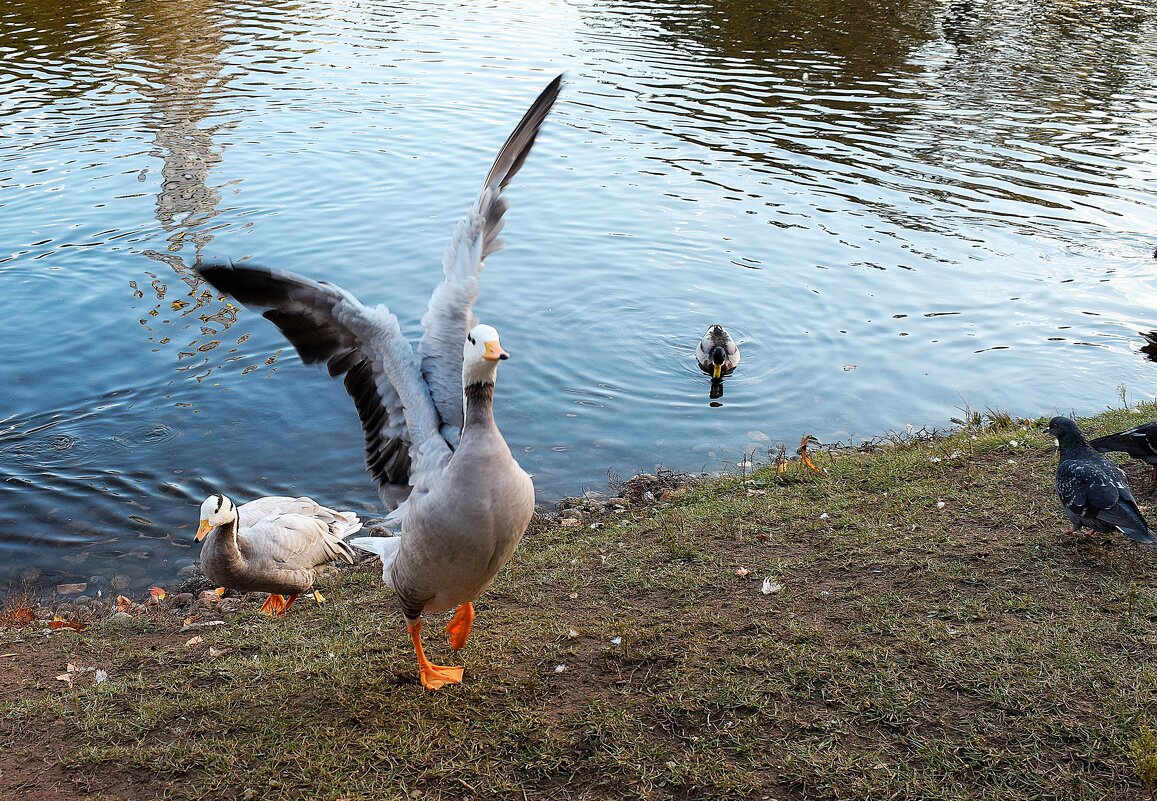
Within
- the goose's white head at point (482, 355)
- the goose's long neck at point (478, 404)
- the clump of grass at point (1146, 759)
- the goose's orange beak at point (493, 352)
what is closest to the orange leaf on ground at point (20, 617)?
the goose's long neck at point (478, 404)

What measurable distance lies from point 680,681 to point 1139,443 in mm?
4473

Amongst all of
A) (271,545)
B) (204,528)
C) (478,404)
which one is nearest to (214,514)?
(204,528)

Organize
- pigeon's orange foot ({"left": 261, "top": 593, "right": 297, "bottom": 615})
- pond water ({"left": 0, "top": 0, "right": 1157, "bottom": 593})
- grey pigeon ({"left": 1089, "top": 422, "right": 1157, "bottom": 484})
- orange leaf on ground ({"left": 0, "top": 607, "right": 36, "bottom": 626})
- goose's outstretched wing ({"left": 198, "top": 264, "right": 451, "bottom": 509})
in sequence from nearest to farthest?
goose's outstretched wing ({"left": 198, "top": 264, "right": 451, "bottom": 509}) < grey pigeon ({"left": 1089, "top": 422, "right": 1157, "bottom": 484}) < orange leaf on ground ({"left": 0, "top": 607, "right": 36, "bottom": 626}) < pigeon's orange foot ({"left": 261, "top": 593, "right": 297, "bottom": 615}) < pond water ({"left": 0, "top": 0, "right": 1157, "bottom": 593})

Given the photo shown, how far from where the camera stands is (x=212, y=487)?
35.4ft

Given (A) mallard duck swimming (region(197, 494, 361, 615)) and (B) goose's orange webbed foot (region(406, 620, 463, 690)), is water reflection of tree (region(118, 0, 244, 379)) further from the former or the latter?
(B) goose's orange webbed foot (region(406, 620, 463, 690))

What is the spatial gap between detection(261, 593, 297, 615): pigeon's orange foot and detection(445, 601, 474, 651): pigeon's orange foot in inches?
90.6

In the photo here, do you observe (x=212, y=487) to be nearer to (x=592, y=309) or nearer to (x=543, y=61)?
(x=592, y=309)

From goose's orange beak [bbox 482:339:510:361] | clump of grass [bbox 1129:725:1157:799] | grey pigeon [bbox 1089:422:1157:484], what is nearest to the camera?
clump of grass [bbox 1129:725:1157:799]

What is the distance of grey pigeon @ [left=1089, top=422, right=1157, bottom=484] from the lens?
7367 mm

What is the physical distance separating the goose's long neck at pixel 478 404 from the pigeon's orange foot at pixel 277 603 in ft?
11.8

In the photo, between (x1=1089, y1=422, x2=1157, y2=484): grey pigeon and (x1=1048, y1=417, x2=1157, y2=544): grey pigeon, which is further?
(x1=1089, y1=422, x2=1157, y2=484): grey pigeon

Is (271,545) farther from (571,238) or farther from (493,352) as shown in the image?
(571,238)

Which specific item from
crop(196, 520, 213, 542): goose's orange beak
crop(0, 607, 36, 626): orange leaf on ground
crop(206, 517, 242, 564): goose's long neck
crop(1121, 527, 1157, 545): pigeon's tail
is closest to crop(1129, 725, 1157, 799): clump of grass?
crop(1121, 527, 1157, 545): pigeon's tail

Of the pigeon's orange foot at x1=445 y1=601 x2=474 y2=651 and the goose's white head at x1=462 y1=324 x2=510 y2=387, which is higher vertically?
the goose's white head at x1=462 y1=324 x2=510 y2=387
